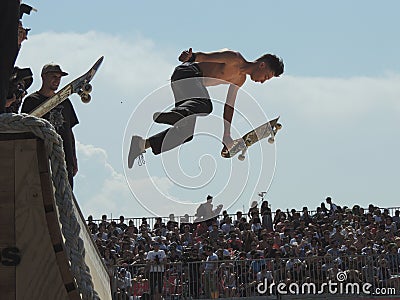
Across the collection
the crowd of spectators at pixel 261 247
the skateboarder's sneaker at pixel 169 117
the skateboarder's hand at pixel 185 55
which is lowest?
the crowd of spectators at pixel 261 247

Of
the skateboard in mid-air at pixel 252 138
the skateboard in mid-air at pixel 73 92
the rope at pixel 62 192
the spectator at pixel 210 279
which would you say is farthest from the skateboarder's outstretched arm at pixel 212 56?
the rope at pixel 62 192

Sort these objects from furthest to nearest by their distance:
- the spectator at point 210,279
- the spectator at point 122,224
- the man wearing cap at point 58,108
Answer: the spectator at point 122,224, the spectator at point 210,279, the man wearing cap at point 58,108

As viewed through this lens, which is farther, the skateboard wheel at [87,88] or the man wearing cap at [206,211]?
the man wearing cap at [206,211]

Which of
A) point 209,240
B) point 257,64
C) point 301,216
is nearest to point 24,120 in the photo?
point 257,64

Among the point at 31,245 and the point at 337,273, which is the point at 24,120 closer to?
the point at 31,245

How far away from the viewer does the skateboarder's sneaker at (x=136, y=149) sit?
30.8ft

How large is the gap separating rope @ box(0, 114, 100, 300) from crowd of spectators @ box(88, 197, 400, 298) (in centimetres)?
1132

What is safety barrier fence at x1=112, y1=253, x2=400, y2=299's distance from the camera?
1420 centimetres

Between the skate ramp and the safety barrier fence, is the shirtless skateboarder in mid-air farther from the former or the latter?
the skate ramp

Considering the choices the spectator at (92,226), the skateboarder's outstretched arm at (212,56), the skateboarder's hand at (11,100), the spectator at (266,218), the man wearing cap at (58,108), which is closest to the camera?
the skateboarder's hand at (11,100)

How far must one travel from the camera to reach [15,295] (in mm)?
→ 2631

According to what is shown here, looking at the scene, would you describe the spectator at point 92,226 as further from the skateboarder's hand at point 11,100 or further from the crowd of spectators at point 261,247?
the skateboarder's hand at point 11,100

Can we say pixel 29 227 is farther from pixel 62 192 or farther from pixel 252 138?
pixel 252 138

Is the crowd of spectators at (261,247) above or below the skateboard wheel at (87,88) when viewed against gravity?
below
